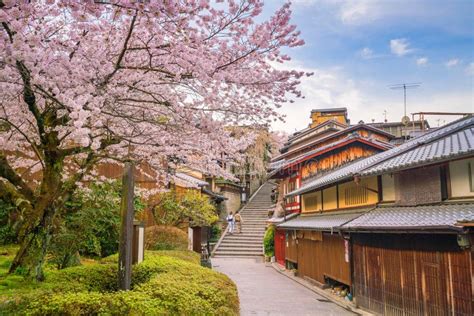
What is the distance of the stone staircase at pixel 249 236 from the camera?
30609 millimetres

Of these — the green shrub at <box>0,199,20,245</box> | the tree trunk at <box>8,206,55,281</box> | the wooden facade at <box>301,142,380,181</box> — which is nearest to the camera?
the tree trunk at <box>8,206,55,281</box>

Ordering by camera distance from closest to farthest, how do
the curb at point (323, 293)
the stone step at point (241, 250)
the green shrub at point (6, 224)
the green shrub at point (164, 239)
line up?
the curb at point (323, 293) < the green shrub at point (6, 224) < the green shrub at point (164, 239) < the stone step at point (241, 250)

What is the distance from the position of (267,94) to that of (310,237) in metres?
13.1

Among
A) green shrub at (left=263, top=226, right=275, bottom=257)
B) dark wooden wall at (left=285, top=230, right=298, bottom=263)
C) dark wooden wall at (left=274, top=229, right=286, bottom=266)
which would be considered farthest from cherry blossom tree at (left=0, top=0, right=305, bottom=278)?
green shrub at (left=263, top=226, right=275, bottom=257)

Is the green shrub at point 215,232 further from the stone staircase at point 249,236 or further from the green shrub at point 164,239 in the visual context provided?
the green shrub at point 164,239

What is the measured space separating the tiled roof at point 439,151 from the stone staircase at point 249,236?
19.4 metres

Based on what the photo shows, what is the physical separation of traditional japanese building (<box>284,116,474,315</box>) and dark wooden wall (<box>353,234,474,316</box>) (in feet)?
0.06

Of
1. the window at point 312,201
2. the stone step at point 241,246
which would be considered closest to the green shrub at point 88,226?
the window at point 312,201

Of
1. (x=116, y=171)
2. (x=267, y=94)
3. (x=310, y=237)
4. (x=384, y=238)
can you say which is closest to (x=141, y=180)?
(x=116, y=171)

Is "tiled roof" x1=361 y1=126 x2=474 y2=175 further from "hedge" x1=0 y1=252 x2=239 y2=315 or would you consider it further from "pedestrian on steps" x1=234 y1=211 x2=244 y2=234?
"pedestrian on steps" x1=234 y1=211 x2=244 y2=234

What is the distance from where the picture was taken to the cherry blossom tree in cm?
488

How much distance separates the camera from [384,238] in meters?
11.4

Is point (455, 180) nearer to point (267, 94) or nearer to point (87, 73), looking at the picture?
point (267, 94)

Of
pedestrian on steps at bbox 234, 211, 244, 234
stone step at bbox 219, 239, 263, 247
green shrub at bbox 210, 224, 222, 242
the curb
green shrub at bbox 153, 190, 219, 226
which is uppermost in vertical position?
green shrub at bbox 153, 190, 219, 226
